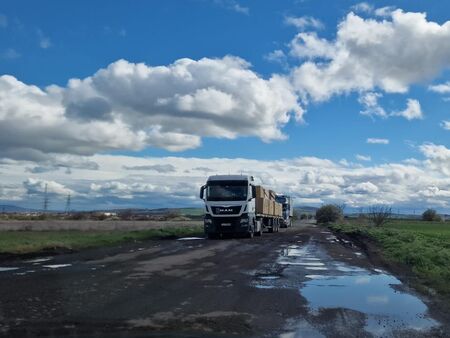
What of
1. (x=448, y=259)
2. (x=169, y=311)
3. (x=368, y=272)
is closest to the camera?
(x=169, y=311)

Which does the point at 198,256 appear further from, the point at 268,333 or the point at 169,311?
the point at 268,333

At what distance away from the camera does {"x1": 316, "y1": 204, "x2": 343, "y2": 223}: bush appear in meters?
113

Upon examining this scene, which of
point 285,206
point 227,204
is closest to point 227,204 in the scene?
point 227,204

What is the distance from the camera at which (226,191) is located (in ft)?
108

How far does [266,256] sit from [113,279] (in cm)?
877

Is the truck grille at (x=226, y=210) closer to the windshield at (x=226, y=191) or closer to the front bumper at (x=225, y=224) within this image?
the front bumper at (x=225, y=224)

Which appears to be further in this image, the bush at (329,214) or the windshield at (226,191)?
the bush at (329,214)

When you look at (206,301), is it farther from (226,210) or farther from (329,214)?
(329,214)

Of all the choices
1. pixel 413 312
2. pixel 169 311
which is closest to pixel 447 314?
pixel 413 312

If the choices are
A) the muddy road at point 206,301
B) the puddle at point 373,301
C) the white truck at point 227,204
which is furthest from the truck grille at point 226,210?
the puddle at point 373,301

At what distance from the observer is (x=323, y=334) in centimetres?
764

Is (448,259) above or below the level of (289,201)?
below

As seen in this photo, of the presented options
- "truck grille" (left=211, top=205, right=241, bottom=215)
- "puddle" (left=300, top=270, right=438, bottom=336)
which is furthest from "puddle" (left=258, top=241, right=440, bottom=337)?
"truck grille" (left=211, top=205, right=241, bottom=215)

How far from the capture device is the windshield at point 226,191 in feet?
108
